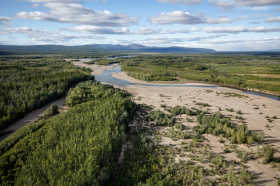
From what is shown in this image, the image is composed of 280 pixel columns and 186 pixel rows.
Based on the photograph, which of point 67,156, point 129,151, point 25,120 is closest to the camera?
point 67,156

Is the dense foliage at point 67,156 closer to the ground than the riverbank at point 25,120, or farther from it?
farther from it

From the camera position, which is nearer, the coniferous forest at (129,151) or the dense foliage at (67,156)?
the dense foliage at (67,156)

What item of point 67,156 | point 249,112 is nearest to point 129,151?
point 67,156

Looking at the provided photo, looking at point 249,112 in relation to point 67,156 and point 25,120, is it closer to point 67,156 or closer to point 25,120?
point 67,156

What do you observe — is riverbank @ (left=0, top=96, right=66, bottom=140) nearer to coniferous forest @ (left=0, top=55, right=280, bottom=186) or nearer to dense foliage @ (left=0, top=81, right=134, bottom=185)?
coniferous forest @ (left=0, top=55, right=280, bottom=186)

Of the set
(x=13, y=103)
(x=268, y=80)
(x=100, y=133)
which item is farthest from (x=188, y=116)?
(x=268, y=80)

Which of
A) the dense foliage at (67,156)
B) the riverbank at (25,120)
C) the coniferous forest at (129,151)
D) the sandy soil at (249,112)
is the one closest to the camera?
the dense foliage at (67,156)

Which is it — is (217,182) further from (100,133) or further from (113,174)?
(100,133)

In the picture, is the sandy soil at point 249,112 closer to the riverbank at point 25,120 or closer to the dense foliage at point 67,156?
the dense foliage at point 67,156

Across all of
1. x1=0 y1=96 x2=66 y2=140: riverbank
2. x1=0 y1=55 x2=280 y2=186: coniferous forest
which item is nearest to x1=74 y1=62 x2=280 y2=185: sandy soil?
x1=0 y1=55 x2=280 y2=186: coniferous forest

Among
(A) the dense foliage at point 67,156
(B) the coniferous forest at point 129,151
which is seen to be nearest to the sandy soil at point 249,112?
(B) the coniferous forest at point 129,151

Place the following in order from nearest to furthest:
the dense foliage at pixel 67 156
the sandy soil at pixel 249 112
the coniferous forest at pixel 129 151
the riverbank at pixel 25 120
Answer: the dense foliage at pixel 67 156 → the coniferous forest at pixel 129 151 → the sandy soil at pixel 249 112 → the riverbank at pixel 25 120
